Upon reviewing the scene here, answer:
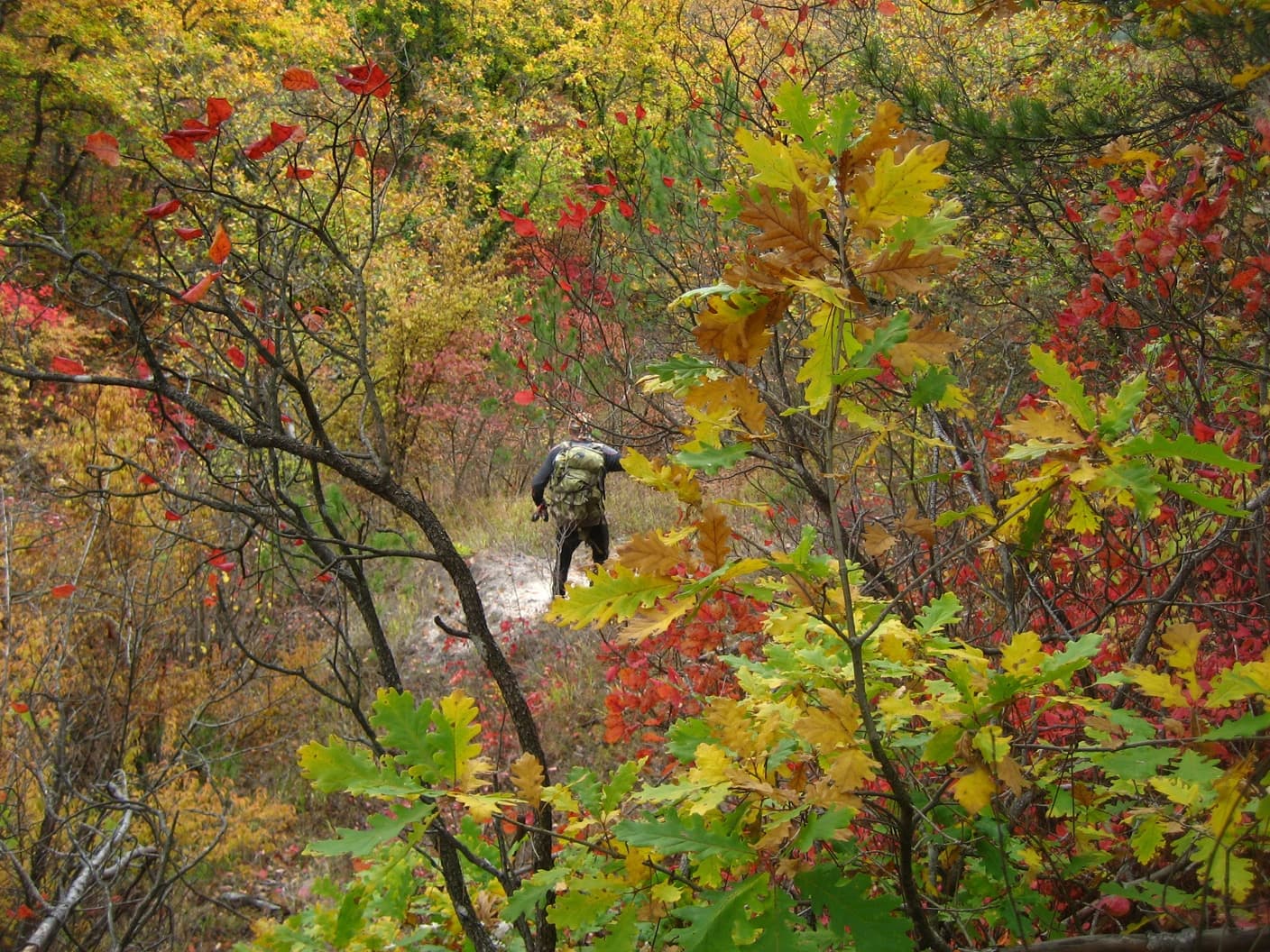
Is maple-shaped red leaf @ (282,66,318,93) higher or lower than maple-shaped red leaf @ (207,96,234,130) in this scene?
higher

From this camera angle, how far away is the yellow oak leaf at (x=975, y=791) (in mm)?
871

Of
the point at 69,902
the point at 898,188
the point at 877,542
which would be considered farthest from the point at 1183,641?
the point at 69,902

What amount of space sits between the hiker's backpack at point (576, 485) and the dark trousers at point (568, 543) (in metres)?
0.10

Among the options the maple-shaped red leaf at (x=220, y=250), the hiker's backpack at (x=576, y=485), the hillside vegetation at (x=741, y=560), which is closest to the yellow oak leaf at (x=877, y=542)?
the hillside vegetation at (x=741, y=560)

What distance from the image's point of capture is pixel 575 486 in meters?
5.92

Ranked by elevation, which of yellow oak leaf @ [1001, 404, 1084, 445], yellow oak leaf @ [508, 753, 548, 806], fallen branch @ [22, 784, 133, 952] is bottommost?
fallen branch @ [22, 784, 133, 952]

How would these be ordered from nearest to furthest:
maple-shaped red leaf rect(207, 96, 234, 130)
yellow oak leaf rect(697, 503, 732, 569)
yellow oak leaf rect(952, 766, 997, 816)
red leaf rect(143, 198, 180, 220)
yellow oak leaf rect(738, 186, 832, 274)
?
yellow oak leaf rect(952, 766, 997, 816), yellow oak leaf rect(738, 186, 832, 274), yellow oak leaf rect(697, 503, 732, 569), red leaf rect(143, 198, 180, 220), maple-shaped red leaf rect(207, 96, 234, 130)

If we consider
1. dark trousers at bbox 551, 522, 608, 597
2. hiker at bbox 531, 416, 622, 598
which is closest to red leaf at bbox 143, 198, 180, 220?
hiker at bbox 531, 416, 622, 598

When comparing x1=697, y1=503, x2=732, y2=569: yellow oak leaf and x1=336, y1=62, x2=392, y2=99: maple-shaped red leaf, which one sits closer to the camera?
x1=697, y1=503, x2=732, y2=569: yellow oak leaf

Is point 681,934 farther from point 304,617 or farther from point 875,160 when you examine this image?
point 304,617

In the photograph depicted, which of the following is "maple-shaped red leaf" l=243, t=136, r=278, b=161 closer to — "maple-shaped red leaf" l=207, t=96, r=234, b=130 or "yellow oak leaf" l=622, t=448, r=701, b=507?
"maple-shaped red leaf" l=207, t=96, r=234, b=130

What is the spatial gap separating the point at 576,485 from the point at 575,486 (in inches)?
0.5

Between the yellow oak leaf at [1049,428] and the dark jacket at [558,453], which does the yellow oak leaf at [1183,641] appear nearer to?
the yellow oak leaf at [1049,428]

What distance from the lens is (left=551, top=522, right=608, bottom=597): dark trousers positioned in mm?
6191
